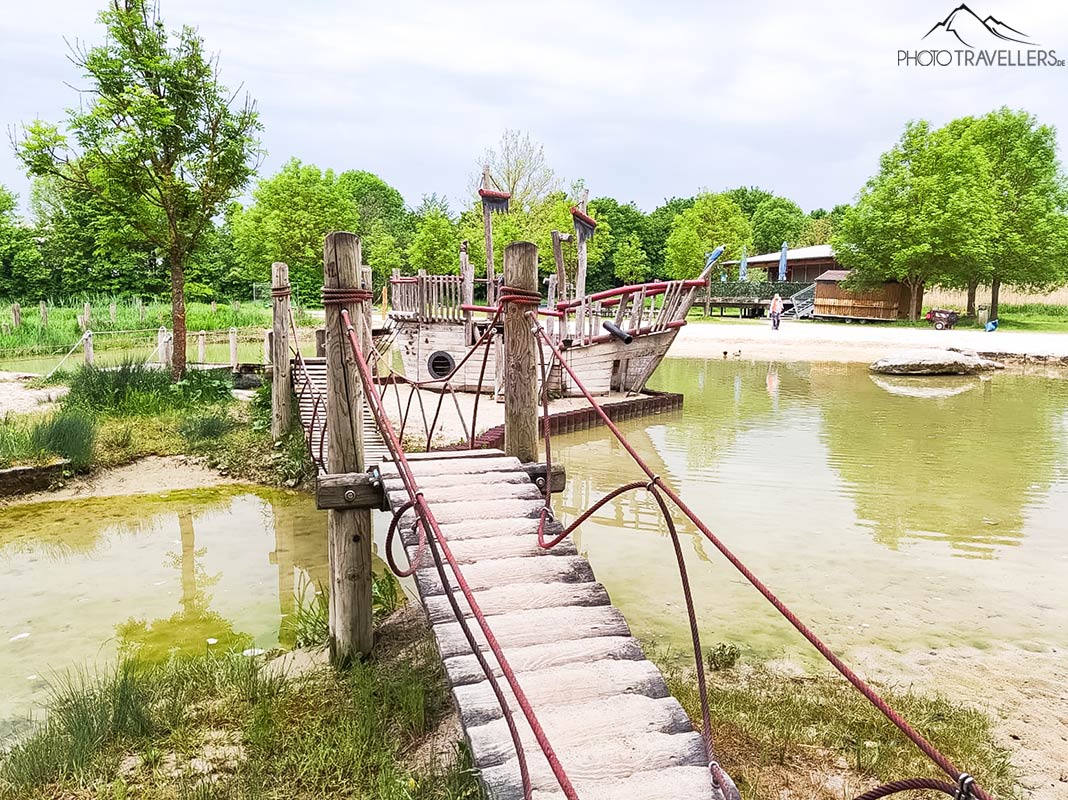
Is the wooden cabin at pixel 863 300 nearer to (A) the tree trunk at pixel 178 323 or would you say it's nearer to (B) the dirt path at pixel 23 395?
(A) the tree trunk at pixel 178 323

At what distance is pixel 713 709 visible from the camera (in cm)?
368

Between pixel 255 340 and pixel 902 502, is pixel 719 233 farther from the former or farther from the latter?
pixel 902 502

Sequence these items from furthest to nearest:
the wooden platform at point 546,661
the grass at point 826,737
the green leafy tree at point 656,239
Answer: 1. the green leafy tree at point 656,239
2. the grass at point 826,737
3. the wooden platform at point 546,661

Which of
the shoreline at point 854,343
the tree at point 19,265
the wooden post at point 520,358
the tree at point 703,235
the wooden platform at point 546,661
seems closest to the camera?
the wooden platform at point 546,661

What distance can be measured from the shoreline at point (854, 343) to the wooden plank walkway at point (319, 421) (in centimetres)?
1571

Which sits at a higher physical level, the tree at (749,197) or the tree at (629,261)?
the tree at (749,197)

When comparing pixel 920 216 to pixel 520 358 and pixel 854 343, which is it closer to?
pixel 854 343

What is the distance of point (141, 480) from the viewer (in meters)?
8.36

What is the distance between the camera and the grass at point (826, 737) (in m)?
3.18

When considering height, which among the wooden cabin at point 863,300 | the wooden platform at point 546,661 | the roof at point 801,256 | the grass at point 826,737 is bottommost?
the grass at point 826,737

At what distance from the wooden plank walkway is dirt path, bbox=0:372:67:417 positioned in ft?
12.3

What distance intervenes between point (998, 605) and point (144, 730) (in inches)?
211

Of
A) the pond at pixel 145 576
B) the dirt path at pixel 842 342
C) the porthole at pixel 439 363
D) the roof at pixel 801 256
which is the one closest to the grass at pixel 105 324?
the porthole at pixel 439 363

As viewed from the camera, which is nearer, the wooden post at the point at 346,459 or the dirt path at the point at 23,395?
the wooden post at the point at 346,459
